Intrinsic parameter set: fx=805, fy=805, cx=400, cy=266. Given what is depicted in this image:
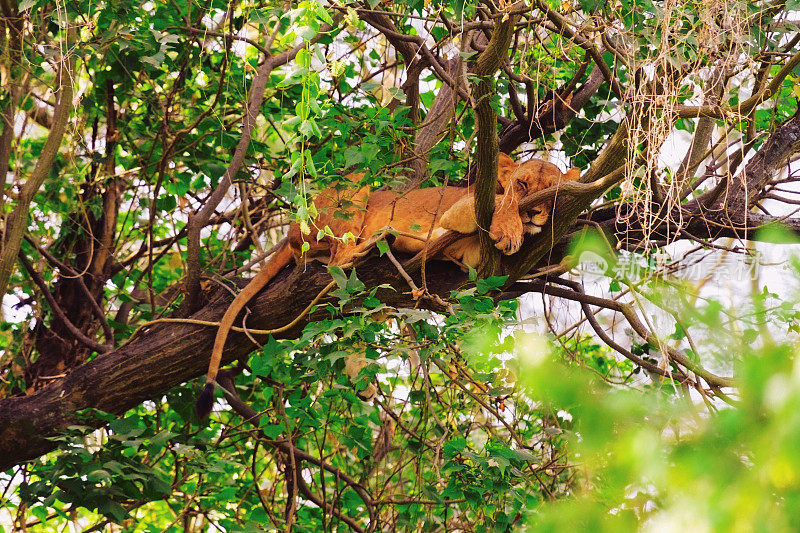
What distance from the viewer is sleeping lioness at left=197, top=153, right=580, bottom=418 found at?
321 cm

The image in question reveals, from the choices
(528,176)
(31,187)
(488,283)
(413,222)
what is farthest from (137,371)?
(528,176)

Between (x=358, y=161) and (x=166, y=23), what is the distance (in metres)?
1.66

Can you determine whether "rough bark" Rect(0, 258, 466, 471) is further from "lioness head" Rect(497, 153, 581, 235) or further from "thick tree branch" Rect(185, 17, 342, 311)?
"lioness head" Rect(497, 153, 581, 235)

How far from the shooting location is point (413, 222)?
3748 mm

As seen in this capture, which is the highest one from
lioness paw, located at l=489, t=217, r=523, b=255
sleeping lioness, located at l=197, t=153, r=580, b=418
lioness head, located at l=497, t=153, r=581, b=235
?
lioness head, located at l=497, t=153, r=581, b=235

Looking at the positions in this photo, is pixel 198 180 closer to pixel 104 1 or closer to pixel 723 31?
pixel 104 1

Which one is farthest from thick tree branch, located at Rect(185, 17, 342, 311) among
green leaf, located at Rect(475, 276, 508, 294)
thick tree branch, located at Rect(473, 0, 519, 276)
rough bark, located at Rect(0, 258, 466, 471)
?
green leaf, located at Rect(475, 276, 508, 294)

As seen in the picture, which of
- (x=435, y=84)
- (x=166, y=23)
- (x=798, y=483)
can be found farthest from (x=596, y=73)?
(x=798, y=483)

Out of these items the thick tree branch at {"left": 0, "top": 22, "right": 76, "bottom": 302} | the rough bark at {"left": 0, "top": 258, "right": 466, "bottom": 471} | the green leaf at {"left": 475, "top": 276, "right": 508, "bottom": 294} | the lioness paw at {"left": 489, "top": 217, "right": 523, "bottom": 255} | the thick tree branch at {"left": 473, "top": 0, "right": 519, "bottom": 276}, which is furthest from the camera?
the thick tree branch at {"left": 0, "top": 22, "right": 76, "bottom": 302}

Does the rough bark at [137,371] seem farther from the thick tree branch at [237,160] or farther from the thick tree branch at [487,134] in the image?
the thick tree branch at [487,134]

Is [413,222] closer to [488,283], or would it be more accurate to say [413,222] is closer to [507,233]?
[507,233]

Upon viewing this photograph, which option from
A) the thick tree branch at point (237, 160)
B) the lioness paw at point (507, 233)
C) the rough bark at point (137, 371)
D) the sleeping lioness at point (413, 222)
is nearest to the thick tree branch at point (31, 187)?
the rough bark at point (137, 371)

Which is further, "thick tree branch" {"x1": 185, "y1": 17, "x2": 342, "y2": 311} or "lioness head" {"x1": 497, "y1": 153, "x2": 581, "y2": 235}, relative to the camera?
"thick tree branch" {"x1": 185, "y1": 17, "x2": 342, "y2": 311}

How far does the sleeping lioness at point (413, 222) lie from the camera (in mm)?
3205
